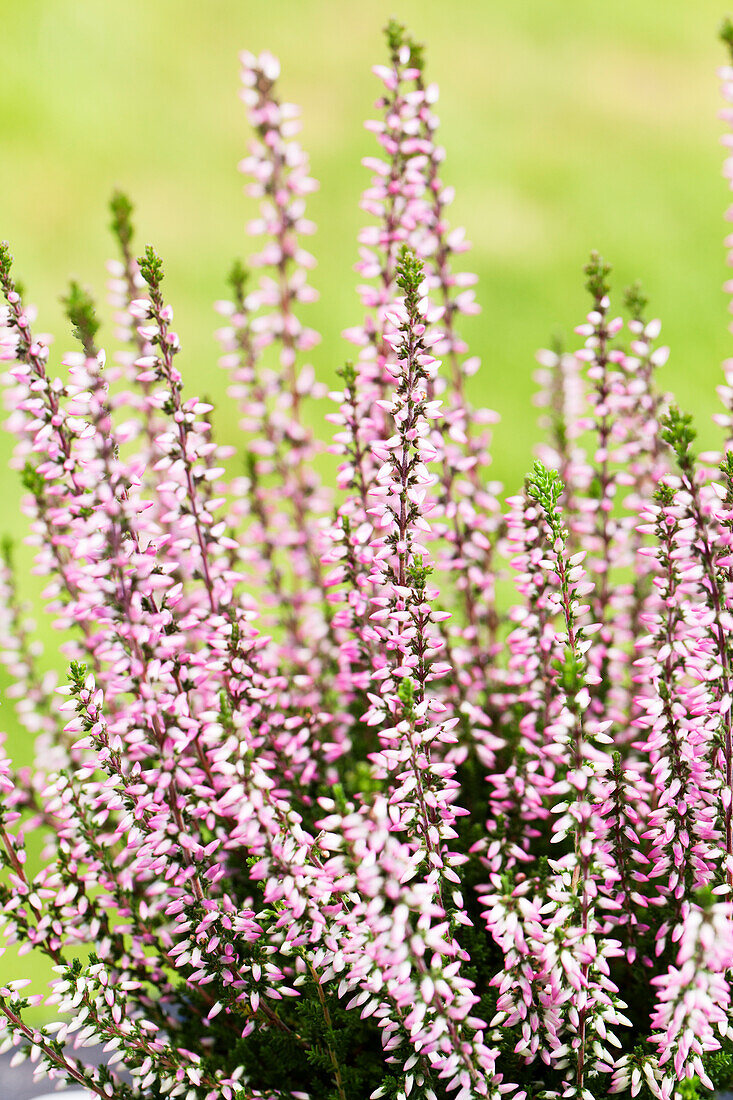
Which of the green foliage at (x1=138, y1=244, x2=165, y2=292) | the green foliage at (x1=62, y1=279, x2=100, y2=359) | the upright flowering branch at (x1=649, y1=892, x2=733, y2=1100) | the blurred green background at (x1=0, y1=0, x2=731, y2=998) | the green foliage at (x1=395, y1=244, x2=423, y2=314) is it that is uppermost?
the blurred green background at (x1=0, y1=0, x2=731, y2=998)

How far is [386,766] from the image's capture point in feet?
4.59

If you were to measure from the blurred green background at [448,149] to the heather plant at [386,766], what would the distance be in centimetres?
314

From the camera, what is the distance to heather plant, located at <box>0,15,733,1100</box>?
55.1 inches

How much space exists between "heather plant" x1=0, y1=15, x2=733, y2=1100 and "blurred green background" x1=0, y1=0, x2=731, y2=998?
123 inches

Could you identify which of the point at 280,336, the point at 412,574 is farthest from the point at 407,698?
the point at 280,336

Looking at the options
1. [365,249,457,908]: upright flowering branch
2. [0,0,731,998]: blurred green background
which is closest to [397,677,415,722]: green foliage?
[365,249,457,908]: upright flowering branch

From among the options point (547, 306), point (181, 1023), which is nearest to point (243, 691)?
point (181, 1023)

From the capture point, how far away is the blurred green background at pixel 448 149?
602cm

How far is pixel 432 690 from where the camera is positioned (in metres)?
2.46

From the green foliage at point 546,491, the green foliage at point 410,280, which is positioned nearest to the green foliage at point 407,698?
the green foliage at point 546,491

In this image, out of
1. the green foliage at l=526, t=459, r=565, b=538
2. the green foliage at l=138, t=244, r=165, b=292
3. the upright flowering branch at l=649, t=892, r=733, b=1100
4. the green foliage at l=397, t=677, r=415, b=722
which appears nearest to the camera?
the upright flowering branch at l=649, t=892, r=733, b=1100

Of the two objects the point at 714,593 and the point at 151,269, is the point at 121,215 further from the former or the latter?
the point at 714,593

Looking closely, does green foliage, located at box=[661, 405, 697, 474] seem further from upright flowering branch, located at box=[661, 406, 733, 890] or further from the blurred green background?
the blurred green background

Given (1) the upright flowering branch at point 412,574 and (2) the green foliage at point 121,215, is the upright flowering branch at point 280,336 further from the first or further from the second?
(1) the upright flowering branch at point 412,574
